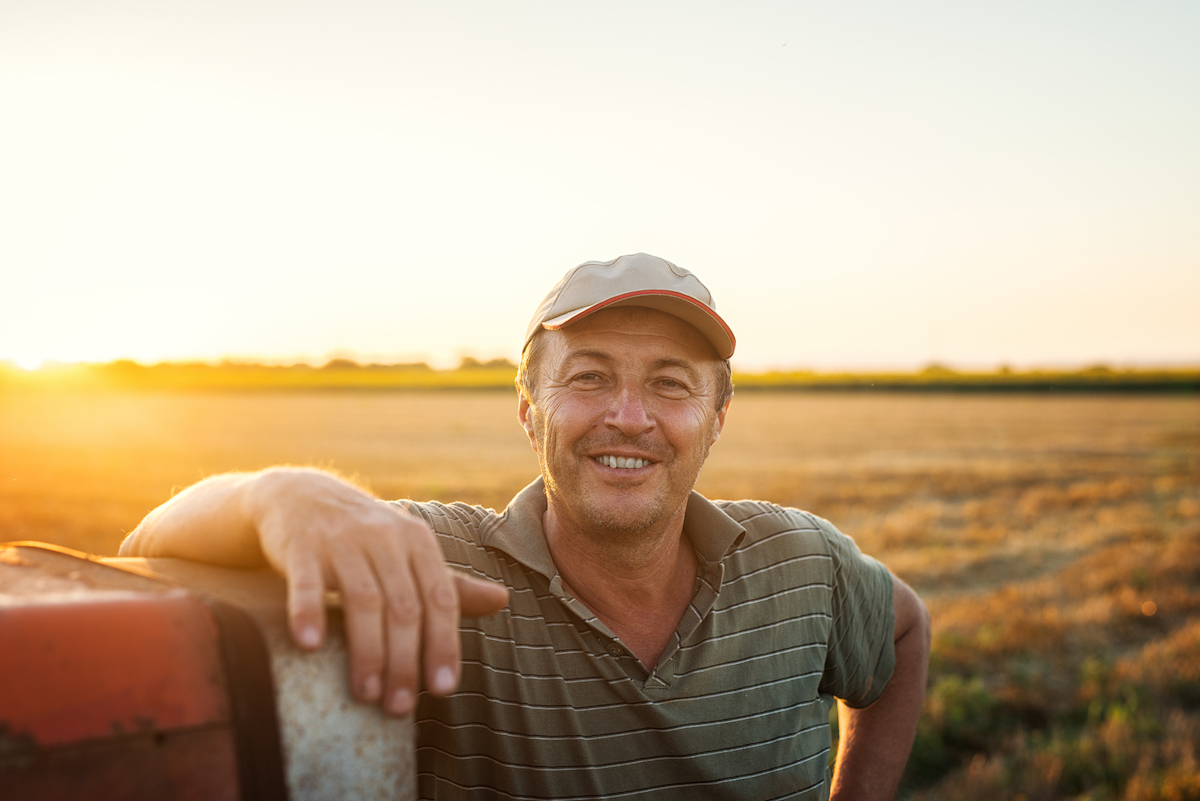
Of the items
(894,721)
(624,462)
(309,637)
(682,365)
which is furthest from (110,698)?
(894,721)

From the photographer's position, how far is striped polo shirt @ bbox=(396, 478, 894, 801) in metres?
2.07

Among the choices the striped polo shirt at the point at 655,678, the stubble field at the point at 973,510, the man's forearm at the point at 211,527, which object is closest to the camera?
the man's forearm at the point at 211,527

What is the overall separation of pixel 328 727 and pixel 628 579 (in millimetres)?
1474

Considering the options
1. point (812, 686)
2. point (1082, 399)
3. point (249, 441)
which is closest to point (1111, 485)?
point (812, 686)

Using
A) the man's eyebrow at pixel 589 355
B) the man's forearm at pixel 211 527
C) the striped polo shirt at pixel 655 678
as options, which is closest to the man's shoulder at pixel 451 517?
the striped polo shirt at pixel 655 678

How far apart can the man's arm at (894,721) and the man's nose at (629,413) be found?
1161 mm

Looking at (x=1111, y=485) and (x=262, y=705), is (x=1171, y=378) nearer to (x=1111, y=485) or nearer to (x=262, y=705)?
(x=1111, y=485)

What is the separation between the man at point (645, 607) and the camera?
2080mm

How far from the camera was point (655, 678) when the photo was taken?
2172mm

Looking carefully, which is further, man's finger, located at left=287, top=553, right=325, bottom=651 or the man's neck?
the man's neck

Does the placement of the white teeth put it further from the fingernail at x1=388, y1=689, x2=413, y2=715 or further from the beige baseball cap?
the fingernail at x1=388, y1=689, x2=413, y2=715

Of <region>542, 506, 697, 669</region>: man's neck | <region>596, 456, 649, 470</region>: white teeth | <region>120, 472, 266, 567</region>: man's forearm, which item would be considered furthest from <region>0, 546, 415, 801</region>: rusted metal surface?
<region>596, 456, 649, 470</region>: white teeth

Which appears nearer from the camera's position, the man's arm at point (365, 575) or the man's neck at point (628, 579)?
the man's arm at point (365, 575)

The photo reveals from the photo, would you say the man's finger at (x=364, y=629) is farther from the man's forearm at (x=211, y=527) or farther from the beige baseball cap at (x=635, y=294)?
the beige baseball cap at (x=635, y=294)
